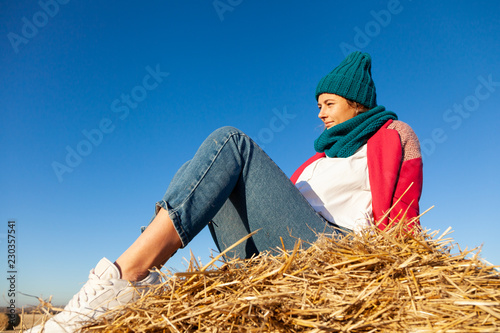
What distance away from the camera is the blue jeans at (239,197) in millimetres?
1550

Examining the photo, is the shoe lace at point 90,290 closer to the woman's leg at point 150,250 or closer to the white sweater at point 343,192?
the woman's leg at point 150,250

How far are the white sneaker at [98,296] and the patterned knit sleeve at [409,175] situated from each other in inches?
56.9

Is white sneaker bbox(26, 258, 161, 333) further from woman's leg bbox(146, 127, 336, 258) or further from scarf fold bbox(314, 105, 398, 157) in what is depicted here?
scarf fold bbox(314, 105, 398, 157)

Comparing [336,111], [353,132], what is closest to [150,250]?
[353,132]

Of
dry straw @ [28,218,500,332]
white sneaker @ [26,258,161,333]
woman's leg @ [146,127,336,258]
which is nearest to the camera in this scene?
dry straw @ [28,218,500,332]

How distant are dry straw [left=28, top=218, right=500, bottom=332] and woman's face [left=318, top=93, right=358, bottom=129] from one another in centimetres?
143

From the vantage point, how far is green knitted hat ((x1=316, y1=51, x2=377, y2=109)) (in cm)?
267

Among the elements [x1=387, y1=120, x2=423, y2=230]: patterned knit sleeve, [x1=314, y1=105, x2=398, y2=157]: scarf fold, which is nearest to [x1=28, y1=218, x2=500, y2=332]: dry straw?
[x1=387, y1=120, x2=423, y2=230]: patterned knit sleeve

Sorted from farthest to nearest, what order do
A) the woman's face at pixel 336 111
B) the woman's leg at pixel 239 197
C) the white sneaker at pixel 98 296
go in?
the woman's face at pixel 336 111, the woman's leg at pixel 239 197, the white sneaker at pixel 98 296

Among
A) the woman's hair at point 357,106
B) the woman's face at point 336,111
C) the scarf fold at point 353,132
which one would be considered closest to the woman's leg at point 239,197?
the scarf fold at point 353,132

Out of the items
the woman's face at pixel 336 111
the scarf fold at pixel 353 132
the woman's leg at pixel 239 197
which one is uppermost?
the woman's face at pixel 336 111

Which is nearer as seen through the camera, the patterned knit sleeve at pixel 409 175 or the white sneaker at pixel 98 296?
the white sneaker at pixel 98 296

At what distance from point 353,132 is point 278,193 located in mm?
926

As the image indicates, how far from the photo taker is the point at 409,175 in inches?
83.7
